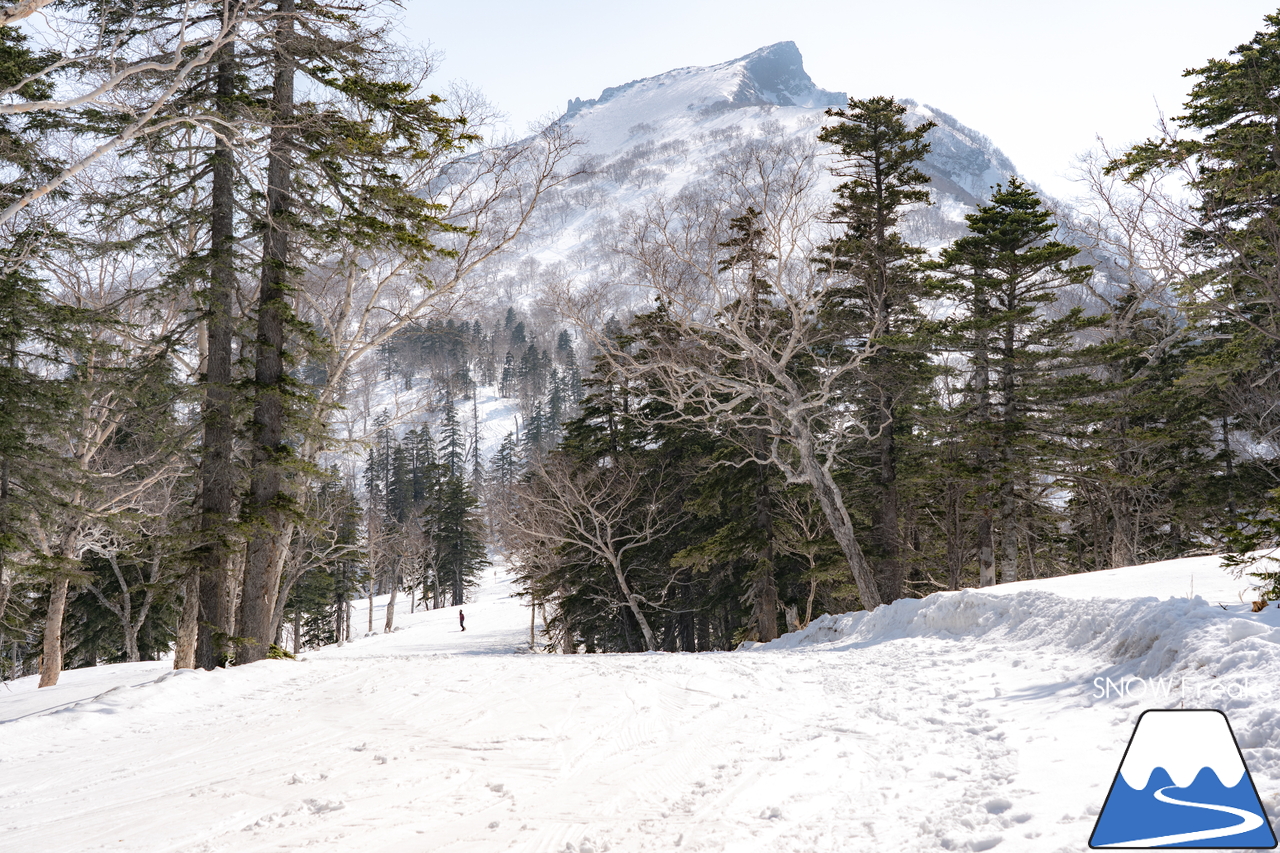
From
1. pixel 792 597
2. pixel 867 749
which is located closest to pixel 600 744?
pixel 867 749

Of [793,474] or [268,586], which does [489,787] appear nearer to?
[268,586]

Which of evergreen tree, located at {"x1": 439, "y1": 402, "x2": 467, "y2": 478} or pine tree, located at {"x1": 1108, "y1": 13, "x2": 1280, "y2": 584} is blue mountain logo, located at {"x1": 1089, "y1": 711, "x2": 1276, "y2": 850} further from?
evergreen tree, located at {"x1": 439, "y1": 402, "x2": 467, "y2": 478}

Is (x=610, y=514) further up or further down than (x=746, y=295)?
further down

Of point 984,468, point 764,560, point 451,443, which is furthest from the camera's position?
point 451,443

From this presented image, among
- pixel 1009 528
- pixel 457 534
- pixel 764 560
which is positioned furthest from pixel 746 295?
pixel 457 534

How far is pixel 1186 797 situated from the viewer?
304cm

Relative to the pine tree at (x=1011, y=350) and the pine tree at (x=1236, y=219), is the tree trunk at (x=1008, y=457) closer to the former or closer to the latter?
the pine tree at (x=1011, y=350)

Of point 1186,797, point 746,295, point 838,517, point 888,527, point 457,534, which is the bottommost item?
point 1186,797

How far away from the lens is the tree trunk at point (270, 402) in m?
10.7

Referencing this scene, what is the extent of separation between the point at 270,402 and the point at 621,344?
559 inches

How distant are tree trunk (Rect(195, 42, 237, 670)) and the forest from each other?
50 millimetres

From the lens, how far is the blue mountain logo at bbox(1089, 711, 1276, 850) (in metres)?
2.82

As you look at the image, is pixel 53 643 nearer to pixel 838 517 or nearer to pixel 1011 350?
pixel 838 517

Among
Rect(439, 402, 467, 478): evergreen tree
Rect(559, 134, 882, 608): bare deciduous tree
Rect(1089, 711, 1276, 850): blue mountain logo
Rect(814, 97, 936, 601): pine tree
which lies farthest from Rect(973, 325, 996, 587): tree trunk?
Rect(439, 402, 467, 478): evergreen tree
